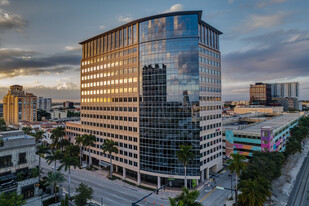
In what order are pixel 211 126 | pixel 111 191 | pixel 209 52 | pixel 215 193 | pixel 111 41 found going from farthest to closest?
pixel 111 41, pixel 211 126, pixel 209 52, pixel 111 191, pixel 215 193

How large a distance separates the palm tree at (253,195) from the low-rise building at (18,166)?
2392 inches

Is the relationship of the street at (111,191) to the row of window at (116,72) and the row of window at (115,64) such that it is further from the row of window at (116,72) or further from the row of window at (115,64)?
the row of window at (115,64)

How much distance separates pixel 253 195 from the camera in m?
41.1

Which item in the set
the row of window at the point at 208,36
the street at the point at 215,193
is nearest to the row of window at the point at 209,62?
the row of window at the point at 208,36

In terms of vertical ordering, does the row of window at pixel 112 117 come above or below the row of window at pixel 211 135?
above

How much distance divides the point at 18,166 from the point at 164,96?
52.3m

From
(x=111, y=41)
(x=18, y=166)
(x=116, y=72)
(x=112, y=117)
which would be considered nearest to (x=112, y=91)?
(x=116, y=72)

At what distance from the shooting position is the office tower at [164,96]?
62.9m

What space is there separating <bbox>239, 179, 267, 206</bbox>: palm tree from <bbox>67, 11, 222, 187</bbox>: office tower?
67.7 ft

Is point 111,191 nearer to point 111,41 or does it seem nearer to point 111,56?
point 111,56

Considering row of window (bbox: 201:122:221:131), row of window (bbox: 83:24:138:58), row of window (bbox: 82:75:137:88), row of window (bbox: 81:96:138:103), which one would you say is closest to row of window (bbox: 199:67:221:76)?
row of window (bbox: 201:122:221:131)

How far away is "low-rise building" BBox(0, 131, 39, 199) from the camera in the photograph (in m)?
53.0

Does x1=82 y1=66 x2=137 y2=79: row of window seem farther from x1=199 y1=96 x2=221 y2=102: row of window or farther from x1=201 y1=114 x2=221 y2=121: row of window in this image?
x1=201 y1=114 x2=221 y2=121: row of window

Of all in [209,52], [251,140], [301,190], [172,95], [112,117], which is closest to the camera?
[301,190]
